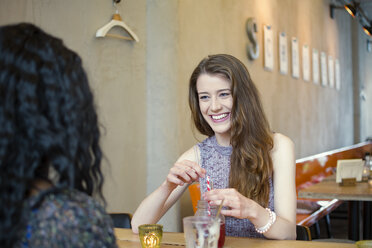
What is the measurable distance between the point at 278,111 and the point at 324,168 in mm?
1417

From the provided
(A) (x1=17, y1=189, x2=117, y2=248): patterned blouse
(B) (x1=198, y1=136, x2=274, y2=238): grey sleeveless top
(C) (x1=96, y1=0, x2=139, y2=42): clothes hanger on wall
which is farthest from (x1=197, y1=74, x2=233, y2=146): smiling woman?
(A) (x1=17, y1=189, x2=117, y2=248): patterned blouse

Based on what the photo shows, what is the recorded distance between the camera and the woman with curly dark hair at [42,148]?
78 cm

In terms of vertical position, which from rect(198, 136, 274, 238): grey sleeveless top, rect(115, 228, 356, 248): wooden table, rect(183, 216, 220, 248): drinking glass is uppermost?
rect(198, 136, 274, 238): grey sleeveless top

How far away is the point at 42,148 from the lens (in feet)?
2.68

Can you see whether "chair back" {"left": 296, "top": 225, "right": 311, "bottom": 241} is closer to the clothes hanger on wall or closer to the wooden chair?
the wooden chair

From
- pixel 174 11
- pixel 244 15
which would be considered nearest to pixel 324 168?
pixel 244 15

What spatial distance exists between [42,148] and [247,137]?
1.32 metres

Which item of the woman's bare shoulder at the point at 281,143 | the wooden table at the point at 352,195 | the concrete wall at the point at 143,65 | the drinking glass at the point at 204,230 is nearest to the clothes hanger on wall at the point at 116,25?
the concrete wall at the point at 143,65

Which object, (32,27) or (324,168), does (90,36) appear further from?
(324,168)

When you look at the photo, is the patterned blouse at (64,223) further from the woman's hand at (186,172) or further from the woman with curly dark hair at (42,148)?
the woman's hand at (186,172)

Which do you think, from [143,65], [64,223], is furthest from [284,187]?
[143,65]

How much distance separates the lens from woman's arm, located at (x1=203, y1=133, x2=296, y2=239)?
156cm

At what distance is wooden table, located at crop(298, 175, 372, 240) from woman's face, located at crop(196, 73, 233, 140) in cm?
142

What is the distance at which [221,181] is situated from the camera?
215 cm
